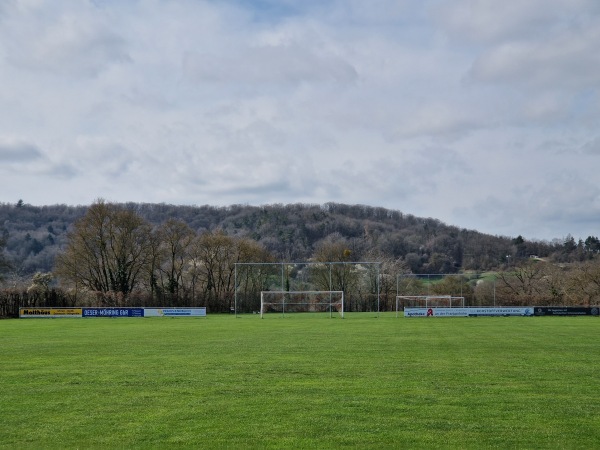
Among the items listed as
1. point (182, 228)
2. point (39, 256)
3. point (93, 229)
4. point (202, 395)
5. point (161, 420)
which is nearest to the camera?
point (161, 420)

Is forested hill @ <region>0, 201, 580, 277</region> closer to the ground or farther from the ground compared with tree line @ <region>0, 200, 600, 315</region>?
farther from the ground

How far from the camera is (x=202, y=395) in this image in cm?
1378

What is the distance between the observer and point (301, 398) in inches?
527

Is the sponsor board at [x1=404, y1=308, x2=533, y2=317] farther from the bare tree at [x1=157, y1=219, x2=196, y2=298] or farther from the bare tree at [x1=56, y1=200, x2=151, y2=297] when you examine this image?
the bare tree at [x1=157, y1=219, x2=196, y2=298]

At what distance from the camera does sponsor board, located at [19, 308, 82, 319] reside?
61531 millimetres

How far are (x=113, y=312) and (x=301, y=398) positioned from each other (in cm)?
5155

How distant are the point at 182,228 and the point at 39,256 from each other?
59138 millimetres

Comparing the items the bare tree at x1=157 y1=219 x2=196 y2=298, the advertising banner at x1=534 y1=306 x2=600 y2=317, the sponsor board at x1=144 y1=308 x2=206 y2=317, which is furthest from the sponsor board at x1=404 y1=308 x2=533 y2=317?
the bare tree at x1=157 y1=219 x2=196 y2=298

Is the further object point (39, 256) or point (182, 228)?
point (39, 256)

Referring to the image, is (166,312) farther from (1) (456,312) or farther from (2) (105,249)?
(1) (456,312)

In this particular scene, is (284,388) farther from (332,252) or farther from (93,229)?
(332,252)

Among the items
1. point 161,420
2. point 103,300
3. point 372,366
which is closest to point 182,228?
point 103,300

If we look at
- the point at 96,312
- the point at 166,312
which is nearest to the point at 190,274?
the point at 166,312

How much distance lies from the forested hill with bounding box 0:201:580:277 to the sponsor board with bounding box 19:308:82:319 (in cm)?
6835
